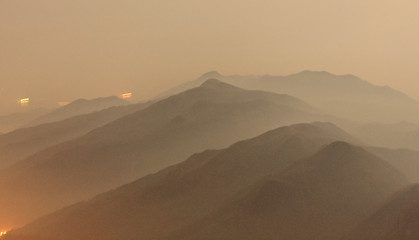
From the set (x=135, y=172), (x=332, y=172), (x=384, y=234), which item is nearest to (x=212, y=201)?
(x=332, y=172)

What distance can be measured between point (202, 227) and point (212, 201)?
1025 cm

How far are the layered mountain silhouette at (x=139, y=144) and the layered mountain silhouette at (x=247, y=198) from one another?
75.2 feet

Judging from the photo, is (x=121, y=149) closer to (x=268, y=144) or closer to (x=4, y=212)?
(x=4, y=212)

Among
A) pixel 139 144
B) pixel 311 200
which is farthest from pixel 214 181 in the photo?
pixel 139 144

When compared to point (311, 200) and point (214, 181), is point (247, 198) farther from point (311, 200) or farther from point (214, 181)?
point (214, 181)

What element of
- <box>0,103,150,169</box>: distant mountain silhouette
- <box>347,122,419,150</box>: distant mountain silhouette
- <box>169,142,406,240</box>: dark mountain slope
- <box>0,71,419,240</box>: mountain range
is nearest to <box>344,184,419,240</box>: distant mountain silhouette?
<box>0,71,419,240</box>: mountain range

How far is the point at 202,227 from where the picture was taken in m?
72.4

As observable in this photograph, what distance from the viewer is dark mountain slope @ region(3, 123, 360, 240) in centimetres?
7669

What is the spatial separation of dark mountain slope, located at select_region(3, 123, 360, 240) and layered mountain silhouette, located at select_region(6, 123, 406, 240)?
168 millimetres

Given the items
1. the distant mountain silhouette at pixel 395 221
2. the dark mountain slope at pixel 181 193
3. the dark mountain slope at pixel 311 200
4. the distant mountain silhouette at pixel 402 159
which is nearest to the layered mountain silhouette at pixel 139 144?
the dark mountain slope at pixel 181 193

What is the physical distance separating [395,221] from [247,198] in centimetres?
2157

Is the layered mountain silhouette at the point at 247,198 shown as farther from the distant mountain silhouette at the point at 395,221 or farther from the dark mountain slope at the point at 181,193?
the distant mountain silhouette at the point at 395,221

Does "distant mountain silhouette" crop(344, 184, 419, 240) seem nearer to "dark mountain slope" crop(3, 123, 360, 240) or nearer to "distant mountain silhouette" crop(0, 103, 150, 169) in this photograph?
"dark mountain slope" crop(3, 123, 360, 240)

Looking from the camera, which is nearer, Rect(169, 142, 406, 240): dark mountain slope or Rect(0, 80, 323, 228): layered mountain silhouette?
Rect(169, 142, 406, 240): dark mountain slope
